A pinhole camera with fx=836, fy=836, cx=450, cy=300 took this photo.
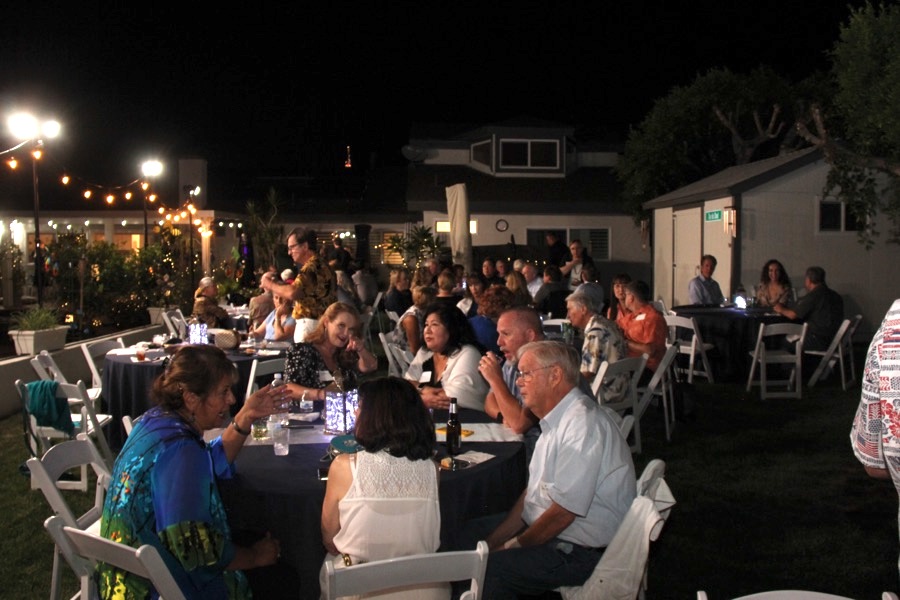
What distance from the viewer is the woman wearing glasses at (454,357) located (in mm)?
4941

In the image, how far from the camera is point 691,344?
1007 cm

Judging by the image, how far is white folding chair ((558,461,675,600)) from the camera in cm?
287

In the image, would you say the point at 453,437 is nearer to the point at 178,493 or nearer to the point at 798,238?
the point at 178,493

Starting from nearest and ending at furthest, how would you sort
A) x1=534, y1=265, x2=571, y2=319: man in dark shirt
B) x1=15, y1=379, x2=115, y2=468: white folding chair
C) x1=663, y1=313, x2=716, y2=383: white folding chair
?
x1=15, y1=379, x2=115, y2=468: white folding chair
x1=663, y1=313, x2=716, y2=383: white folding chair
x1=534, y1=265, x2=571, y2=319: man in dark shirt

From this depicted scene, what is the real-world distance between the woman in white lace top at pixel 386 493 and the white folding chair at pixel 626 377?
125 inches

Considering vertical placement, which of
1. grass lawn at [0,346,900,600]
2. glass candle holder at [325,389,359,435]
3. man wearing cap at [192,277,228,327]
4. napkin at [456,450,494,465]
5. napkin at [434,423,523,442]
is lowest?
grass lawn at [0,346,900,600]

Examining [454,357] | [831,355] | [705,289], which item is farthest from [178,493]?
[705,289]

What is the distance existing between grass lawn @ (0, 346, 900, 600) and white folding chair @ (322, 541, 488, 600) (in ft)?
3.66

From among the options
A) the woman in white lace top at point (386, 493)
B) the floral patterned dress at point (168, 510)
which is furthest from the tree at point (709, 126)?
the floral patterned dress at point (168, 510)

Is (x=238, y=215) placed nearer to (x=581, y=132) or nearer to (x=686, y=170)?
(x=581, y=132)

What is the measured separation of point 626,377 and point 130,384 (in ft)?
13.3

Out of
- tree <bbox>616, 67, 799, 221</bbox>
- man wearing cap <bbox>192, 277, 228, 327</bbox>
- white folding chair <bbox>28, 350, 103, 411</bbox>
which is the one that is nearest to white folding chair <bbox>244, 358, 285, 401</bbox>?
white folding chair <bbox>28, 350, 103, 411</bbox>

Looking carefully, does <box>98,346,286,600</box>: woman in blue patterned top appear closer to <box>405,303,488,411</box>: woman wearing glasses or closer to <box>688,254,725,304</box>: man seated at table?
<box>405,303,488,411</box>: woman wearing glasses

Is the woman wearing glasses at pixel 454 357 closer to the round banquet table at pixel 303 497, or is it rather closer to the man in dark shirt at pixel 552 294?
the round banquet table at pixel 303 497
